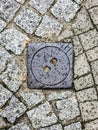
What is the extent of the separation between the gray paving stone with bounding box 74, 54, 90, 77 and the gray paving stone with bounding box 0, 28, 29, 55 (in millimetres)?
625

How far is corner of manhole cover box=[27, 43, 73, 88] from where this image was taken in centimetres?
454

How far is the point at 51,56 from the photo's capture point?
4.57 m

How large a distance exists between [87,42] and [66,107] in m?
0.77

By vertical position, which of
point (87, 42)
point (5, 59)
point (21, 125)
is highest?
point (5, 59)

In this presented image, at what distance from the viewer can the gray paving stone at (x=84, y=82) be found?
448cm

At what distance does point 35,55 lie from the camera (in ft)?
15.0

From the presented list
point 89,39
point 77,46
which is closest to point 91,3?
point 89,39

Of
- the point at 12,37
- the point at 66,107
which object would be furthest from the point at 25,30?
the point at 66,107

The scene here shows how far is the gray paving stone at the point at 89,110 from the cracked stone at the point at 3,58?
960 millimetres

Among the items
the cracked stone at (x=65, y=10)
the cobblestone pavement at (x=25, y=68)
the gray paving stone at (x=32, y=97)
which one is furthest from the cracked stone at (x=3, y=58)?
the cracked stone at (x=65, y=10)

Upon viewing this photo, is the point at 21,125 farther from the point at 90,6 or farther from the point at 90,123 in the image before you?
the point at 90,6

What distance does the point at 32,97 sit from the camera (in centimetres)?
450

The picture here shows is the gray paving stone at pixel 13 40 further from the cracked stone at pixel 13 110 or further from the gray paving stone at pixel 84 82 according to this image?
the gray paving stone at pixel 84 82

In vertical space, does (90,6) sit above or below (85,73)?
above
